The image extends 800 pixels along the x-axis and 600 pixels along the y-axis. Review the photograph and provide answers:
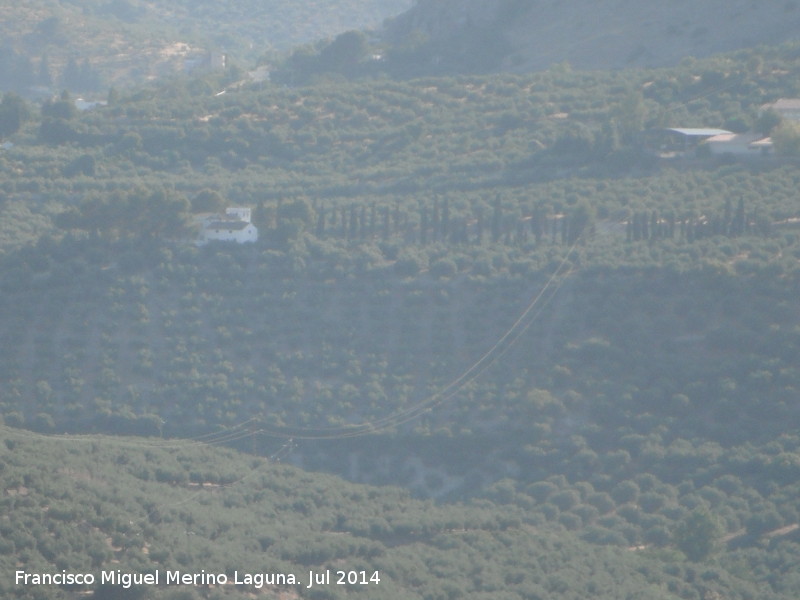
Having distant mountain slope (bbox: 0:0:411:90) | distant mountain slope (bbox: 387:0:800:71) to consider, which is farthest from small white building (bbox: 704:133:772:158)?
distant mountain slope (bbox: 0:0:411:90)

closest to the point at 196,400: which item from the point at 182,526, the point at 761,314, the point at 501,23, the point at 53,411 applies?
the point at 53,411

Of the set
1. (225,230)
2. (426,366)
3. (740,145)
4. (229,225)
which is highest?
(740,145)

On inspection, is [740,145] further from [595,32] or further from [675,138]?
[595,32]

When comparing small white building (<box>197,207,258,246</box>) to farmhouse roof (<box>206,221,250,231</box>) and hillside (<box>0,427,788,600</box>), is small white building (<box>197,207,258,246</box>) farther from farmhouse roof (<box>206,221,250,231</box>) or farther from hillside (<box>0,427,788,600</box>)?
hillside (<box>0,427,788,600</box>)

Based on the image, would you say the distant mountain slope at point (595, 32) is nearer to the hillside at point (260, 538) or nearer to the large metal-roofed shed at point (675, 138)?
the large metal-roofed shed at point (675, 138)

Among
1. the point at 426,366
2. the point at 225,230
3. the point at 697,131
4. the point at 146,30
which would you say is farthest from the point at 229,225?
the point at 146,30

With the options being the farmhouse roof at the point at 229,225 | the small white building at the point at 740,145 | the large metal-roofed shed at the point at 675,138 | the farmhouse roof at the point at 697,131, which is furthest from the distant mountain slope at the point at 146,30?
the small white building at the point at 740,145

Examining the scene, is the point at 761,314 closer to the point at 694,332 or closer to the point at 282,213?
the point at 694,332
